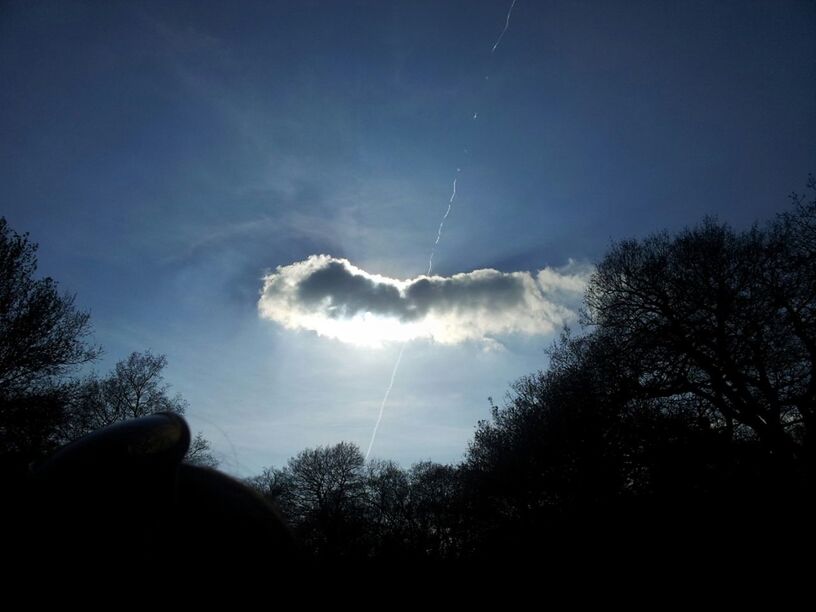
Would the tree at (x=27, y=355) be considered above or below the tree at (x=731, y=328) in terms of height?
below

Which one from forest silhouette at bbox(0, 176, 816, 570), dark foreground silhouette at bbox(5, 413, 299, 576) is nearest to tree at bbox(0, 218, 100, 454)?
forest silhouette at bbox(0, 176, 816, 570)

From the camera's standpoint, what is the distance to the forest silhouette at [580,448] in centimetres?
275

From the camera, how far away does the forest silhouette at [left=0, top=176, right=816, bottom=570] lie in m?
2.75

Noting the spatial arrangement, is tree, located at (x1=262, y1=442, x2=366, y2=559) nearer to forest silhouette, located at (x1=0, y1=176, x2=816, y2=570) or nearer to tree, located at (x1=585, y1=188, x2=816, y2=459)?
forest silhouette, located at (x1=0, y1=176, x2=816, y2=570)

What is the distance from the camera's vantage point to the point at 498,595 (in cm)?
687

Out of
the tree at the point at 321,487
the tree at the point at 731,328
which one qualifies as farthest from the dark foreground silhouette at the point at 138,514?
the tree at the point at 321,487

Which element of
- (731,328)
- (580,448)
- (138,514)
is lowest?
(138,514)

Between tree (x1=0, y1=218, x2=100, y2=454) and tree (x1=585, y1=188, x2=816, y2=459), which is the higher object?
tree (x1=585, y1=188, x2=816, y2=459)

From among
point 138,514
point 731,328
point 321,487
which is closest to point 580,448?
point 731,328

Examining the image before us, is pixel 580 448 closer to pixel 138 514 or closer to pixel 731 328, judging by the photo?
pixel 731 328

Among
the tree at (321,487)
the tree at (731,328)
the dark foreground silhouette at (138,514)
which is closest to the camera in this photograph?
the dark foreground silhouette at (138,514)

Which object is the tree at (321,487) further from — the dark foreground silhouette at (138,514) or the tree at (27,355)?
the dark foreground silhouette at (138,514)

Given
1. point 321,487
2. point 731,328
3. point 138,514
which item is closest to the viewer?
point 138,514

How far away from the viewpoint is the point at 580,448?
24.4m
